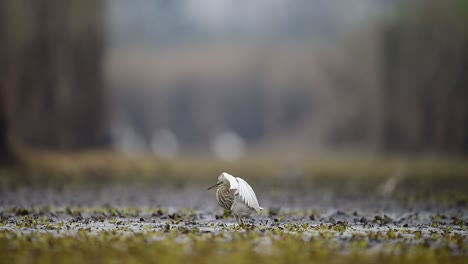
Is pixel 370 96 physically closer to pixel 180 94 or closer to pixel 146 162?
pixel 180 94

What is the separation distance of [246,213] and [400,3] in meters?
48.0

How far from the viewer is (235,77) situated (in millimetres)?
83562

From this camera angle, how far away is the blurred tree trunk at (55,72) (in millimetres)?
32969

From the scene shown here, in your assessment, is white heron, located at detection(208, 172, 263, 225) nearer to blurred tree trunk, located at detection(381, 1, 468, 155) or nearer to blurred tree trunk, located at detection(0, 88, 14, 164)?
blurred tree trunk, located at detection(0, 88, 14, 164)

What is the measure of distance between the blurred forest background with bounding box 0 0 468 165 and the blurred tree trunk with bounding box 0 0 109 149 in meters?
0.06

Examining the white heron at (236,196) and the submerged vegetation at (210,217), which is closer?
the submerged vegetation at (210,217)

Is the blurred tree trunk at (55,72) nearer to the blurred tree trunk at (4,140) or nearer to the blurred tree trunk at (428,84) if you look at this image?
the blurred tree trunk at (4,140)

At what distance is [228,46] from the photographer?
3499 inches

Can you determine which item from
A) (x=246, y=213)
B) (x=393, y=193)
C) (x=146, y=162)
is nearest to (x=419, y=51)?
(x=146, y=162)

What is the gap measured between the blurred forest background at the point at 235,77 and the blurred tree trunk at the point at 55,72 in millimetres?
56

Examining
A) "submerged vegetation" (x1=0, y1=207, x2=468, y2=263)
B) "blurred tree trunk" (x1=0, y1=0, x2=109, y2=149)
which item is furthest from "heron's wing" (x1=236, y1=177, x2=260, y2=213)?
"blurred tree trunk" (x1=0, y1=0, x2=109, y2=149)

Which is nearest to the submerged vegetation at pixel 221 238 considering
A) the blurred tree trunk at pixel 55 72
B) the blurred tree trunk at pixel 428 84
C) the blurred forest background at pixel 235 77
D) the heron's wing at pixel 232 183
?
the heron's wing at pixel 232 183

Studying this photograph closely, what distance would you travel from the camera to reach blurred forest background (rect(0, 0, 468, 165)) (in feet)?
111

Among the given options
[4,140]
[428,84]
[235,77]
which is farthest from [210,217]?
[235,77]
